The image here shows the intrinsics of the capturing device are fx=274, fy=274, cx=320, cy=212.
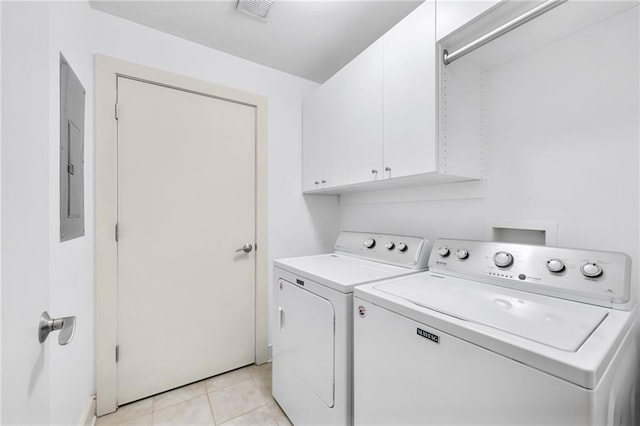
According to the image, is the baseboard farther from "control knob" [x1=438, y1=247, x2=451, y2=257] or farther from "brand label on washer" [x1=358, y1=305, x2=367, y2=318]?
"control knob" [x1=438, y1=247, x2=451, y2=257]

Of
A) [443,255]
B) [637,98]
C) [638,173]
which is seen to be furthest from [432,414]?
[637,98]

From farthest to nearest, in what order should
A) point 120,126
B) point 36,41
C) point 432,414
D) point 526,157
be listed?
point 120,126 < point 526,157 < point 432,414 < point 36,41

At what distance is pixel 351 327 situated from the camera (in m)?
1.21

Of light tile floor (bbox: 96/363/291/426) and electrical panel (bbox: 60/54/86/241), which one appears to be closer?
electrical panel (bbox: 60/54/86/241)

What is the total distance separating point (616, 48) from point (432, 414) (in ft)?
5.16

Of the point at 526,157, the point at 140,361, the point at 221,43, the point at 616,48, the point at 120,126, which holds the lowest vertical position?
the point at 140,361

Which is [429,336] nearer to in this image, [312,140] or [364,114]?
[364,114]

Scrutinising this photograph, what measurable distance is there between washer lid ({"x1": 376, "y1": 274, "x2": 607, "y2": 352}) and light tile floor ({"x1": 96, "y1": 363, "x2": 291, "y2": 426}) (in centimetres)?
→ 122

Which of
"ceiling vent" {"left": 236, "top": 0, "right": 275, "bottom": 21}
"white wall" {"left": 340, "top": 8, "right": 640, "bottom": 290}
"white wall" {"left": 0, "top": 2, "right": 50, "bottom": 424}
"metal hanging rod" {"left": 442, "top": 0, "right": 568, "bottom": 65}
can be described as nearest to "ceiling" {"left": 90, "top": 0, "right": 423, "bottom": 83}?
"ceiling vent" {"left": 236, "top": 0, "right": 275, "bottom": 21}

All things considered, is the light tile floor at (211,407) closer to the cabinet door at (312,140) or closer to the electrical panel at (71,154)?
the electrical panel at (71,154)

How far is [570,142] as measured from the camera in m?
1.23

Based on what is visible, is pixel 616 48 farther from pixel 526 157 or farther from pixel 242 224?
pixel 242 224

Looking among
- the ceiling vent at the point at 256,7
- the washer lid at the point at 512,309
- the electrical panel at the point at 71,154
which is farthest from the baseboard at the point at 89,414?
the ceiling vent at the point at 256,7

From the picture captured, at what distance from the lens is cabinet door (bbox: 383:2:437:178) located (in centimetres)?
132
